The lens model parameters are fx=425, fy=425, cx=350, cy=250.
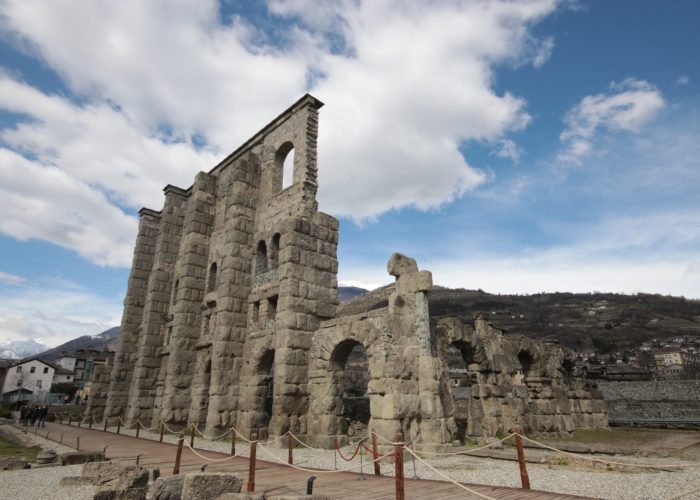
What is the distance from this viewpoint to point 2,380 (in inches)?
2154

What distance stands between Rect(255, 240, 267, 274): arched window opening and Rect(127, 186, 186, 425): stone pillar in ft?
25.8

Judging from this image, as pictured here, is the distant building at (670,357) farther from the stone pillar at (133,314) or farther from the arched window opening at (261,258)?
the stone pillar at (133,314)

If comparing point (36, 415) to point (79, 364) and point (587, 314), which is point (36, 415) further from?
point (587, 314)

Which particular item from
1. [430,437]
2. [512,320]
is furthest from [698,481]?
[512,320]

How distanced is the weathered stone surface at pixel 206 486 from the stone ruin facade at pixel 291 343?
4.64 m

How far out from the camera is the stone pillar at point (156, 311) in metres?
19.3

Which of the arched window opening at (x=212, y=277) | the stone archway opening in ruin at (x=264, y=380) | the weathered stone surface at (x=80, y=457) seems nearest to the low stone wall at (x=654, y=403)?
the stone archway opening in ruin at (x=264, y=380)

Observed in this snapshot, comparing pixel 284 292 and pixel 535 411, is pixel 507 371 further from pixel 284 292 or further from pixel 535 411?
pixel 284 292

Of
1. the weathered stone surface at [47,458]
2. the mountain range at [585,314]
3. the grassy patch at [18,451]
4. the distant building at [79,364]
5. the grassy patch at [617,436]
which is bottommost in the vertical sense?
the grassy patch at [18,451]

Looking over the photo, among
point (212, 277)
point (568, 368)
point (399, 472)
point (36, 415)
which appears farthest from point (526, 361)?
point (36, 415)

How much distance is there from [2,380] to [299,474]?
215 ft

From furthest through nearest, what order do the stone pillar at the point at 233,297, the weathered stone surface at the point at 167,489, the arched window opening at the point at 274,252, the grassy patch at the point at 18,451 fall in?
the arched window opening at the point at 274,252 < the stone pillar at the point at 233,297 < the grassy patch at the point at 18,451 < the weathered stone surface at the point at 167,489

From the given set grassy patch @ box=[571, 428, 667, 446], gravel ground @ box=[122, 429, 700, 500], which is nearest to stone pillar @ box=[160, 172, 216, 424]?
gravel ground @ box=[122, 429, 700, 500]

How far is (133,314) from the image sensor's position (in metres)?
23.3
